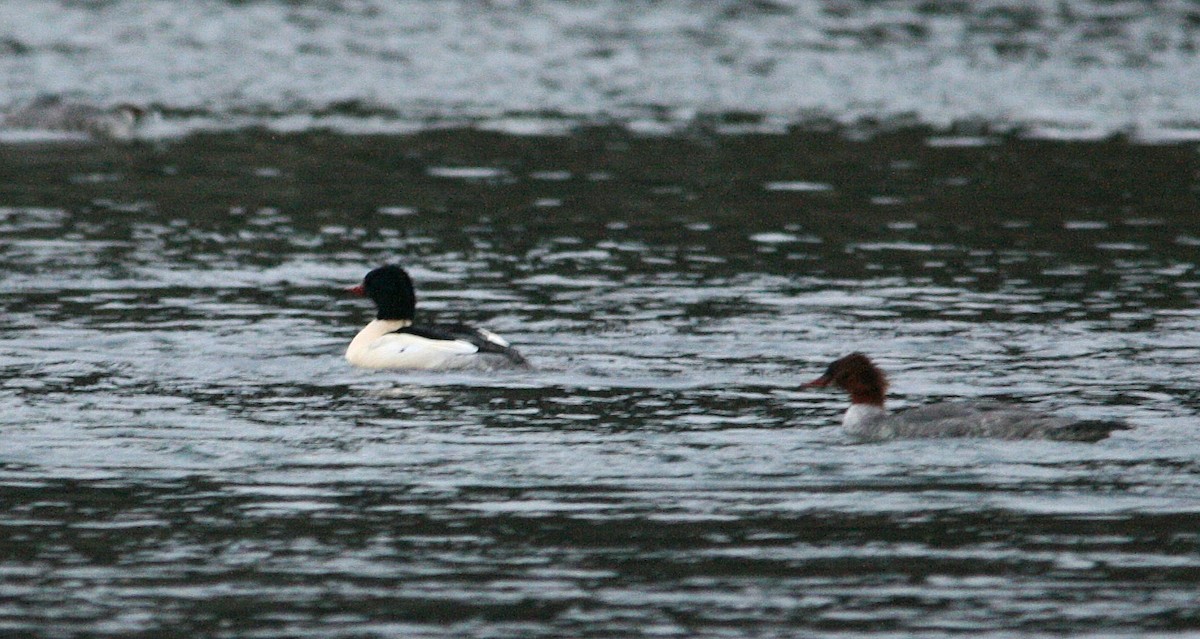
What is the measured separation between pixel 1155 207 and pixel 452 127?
1268 cm

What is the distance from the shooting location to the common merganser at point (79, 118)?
37.0m

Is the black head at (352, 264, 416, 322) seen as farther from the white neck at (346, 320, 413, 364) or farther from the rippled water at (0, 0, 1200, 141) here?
the rippled water at (0, 0, 1200, 141)

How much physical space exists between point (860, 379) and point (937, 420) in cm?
74

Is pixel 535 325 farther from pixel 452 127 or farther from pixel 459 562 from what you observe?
pixel 452 127

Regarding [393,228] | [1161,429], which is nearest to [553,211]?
[393,228]

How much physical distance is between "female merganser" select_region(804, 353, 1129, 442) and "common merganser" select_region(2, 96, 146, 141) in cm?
2256

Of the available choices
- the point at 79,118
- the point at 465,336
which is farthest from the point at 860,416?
the point at 79,118

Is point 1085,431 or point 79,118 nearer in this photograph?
point 1085,431

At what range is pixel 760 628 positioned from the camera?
36.2ft

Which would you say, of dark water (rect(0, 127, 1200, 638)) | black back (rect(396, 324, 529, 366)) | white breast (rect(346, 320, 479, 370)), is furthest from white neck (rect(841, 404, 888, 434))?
white breast (rect(346, 320, 479, 370))

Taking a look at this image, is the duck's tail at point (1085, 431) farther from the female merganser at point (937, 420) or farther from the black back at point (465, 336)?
the black back at point (465, 336)

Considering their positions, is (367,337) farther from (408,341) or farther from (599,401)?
(599,401)

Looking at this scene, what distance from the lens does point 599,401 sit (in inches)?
680

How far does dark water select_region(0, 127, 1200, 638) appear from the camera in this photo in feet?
38.5
